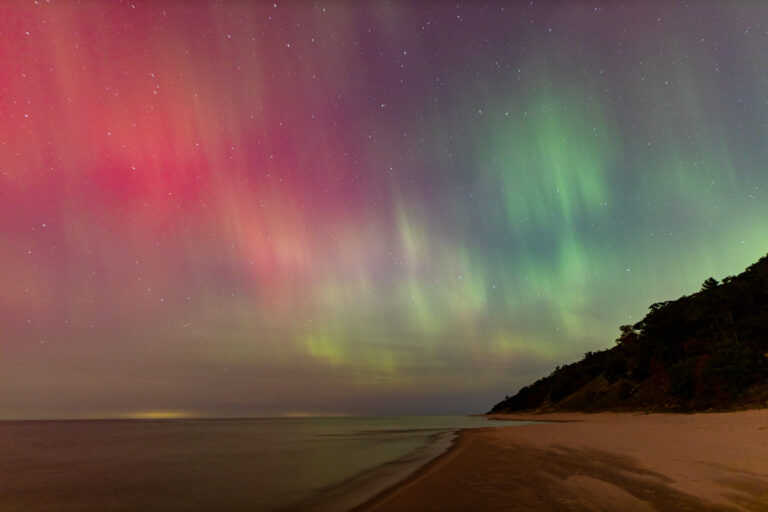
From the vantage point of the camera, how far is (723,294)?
66.8 m

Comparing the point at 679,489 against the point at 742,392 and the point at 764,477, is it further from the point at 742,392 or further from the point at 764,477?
the point at 742,392

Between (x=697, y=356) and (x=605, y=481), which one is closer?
(x=605, y=481)

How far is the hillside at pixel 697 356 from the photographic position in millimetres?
45438

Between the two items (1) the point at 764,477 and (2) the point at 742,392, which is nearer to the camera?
(1) the point at 764,477

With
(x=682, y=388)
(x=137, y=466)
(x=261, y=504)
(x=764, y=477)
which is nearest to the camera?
(x=764, y=477)

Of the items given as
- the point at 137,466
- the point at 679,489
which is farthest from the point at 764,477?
the point at 137,466

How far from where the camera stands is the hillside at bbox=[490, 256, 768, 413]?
45438 mm

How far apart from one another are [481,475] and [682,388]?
51728 mm

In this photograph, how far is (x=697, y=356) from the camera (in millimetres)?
63656

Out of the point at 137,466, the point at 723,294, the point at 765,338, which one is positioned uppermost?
the point at 723,294

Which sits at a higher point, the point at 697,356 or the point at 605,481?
the point at 697,356

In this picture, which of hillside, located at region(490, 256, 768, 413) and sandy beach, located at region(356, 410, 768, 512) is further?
hillside, located at region(490, 256, 768, 413)

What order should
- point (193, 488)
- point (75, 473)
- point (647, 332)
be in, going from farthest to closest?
1. point (647, 332)
2. point (75, 473)
3. point (193, 488)

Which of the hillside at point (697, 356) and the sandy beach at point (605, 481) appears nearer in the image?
the sandy beach at point (605, 481)
